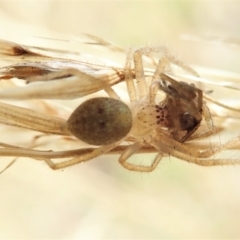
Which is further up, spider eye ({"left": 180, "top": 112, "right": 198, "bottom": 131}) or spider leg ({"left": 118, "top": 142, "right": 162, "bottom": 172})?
spider eye ({"left": 180, "top": 112, "right": 198, "bottom": 131})

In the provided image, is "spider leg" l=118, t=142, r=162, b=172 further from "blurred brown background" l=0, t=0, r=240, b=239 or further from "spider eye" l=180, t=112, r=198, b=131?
"blurred brown background" l=0, t=0, r=240, b=239

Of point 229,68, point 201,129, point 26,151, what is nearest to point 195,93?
point 201,129

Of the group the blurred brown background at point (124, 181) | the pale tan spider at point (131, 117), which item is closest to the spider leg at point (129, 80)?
the pale tan spider at point (131, 117)

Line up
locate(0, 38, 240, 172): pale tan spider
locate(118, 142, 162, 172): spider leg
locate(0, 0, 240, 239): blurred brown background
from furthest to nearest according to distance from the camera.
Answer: locate(0, 0, 240, 239): blurred brown background
locate(118, 142, 162, 172): spider leg
locate(0, 38, 240, 172): pale tan spider

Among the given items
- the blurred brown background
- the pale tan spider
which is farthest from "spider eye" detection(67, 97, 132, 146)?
the blurred brown background

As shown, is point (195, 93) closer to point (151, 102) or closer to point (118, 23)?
point (151, 102)

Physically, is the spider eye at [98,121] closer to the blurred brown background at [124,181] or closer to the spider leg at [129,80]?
the spider leg at [129,80]

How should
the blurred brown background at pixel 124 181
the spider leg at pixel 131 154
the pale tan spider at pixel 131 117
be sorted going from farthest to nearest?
the blurred brown background at pixel 124 181
the spider leg at pixel 131 154
the pale tan spider at pixel 131 117
